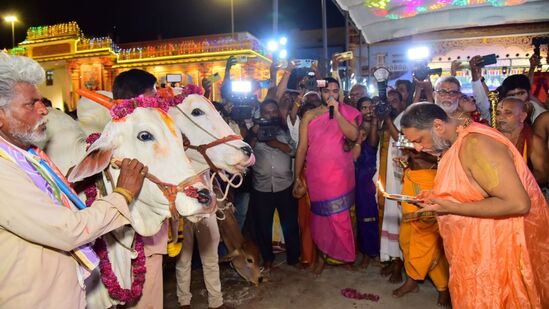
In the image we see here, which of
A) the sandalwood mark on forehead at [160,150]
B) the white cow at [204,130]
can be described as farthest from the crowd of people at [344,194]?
the white cow at [204,130]

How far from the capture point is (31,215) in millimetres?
1606

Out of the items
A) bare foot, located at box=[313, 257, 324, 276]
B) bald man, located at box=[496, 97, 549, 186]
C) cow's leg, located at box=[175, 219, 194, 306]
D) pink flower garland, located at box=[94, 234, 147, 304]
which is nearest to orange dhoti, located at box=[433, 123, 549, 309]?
bald man, located at box=[496, 97, 549, 186]

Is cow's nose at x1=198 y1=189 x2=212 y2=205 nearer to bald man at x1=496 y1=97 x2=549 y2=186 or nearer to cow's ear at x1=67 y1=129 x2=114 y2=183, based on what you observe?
cow's ear at x1=67 y1=129 x2=114 y2=183

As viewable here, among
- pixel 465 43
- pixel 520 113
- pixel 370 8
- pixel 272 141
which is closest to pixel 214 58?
pixel 465 43

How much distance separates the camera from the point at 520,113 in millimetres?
3832

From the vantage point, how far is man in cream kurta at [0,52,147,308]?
1612mm

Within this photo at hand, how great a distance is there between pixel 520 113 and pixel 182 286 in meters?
3.68

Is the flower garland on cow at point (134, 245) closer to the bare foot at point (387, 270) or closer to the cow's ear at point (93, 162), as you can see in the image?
the cow's ear at point (93, 162)

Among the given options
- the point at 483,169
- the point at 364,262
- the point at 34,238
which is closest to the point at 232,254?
the point at 364,262

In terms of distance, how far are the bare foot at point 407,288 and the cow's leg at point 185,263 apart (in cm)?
226

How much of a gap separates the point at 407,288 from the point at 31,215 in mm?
3988

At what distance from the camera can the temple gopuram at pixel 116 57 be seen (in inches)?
909

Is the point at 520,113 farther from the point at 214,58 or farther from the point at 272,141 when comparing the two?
the point at 214,58

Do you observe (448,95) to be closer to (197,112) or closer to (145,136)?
(197,112)
